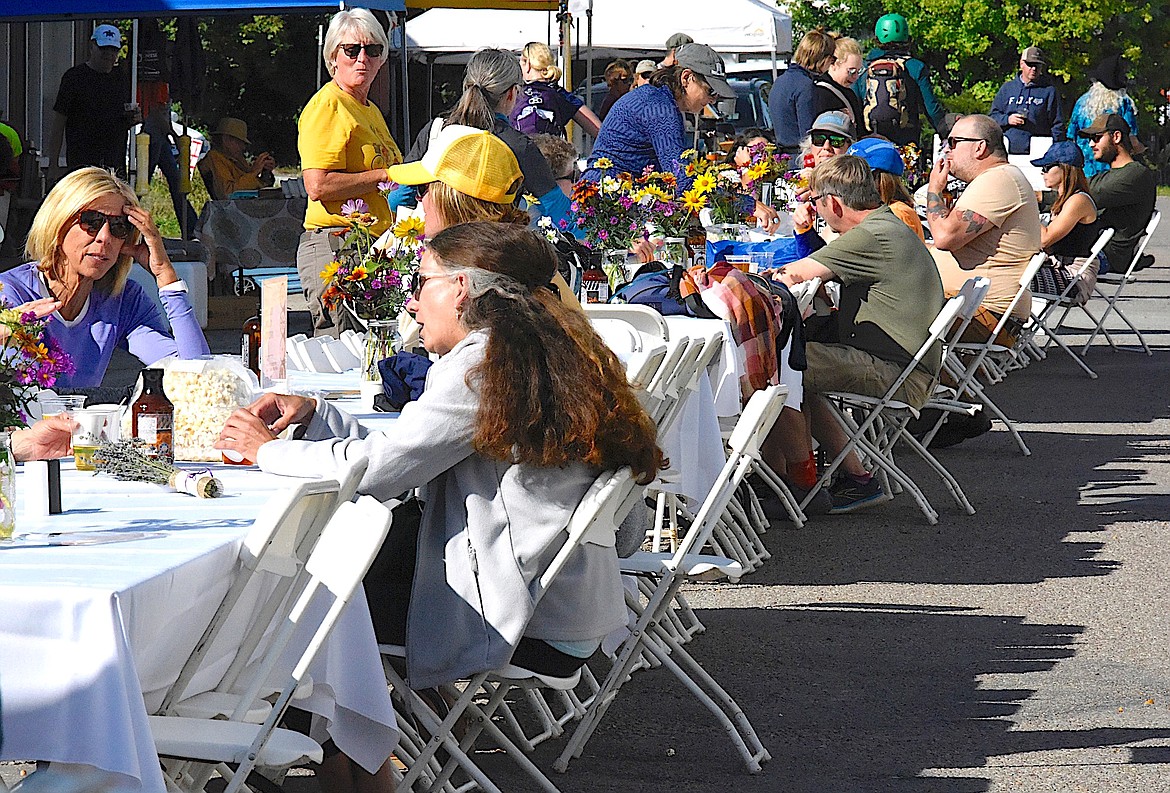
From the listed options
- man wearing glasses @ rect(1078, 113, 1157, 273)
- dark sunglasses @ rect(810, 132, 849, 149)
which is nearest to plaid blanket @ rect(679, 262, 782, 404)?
dark sunglasses @ rect(810, 132, 849, 149)

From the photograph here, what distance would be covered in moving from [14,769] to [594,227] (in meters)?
3.88

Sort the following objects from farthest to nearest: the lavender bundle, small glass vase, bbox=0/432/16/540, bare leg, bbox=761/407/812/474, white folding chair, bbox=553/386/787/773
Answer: bare leg, bbox=761/407/812/474 → white folding chair, bbox=553/386/787/773 → the lavender bundle → small glass vase, bbox=0/432/16/540

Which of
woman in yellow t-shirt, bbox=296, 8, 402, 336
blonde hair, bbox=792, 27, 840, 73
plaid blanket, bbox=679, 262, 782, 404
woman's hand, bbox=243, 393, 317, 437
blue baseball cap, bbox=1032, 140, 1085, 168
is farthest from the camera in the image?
blue baseball cap, bbox=1032, 140, 1085, 168

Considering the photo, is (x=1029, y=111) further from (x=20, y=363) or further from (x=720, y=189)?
(x=20, y=363)

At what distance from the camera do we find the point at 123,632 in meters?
2.38

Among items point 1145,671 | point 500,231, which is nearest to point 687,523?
point 1145,671

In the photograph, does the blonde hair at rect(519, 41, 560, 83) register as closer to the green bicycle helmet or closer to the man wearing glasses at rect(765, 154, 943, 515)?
the man wearing glasses at rect(765, 154, 943, 515)

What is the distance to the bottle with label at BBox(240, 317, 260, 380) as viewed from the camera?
4461 mm

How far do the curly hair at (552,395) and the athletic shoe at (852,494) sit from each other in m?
3.72

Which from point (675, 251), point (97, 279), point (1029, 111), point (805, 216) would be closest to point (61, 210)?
point (97, 279)

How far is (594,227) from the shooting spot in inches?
278

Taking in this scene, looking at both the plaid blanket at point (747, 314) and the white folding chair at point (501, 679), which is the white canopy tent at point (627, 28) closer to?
the plaid blanket at point (747, 314)

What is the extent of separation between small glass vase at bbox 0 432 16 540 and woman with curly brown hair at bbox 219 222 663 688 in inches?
27.9

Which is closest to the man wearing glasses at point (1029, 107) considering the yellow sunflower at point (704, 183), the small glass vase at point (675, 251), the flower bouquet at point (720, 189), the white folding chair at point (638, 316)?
the flower bouquet at point (720, 189)
